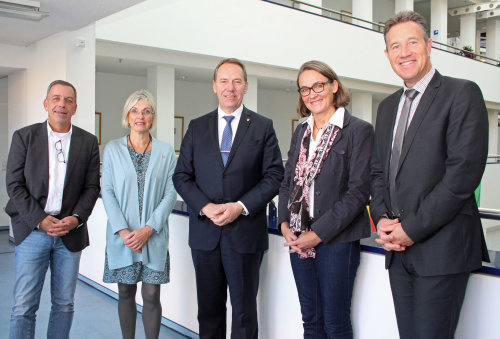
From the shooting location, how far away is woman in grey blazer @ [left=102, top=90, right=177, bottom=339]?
2.68m

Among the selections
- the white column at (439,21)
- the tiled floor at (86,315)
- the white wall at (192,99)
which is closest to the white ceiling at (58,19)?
the tiled floor at (86,315)

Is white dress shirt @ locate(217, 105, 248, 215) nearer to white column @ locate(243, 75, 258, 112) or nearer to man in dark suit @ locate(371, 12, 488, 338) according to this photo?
man in dark suit @ locate(371, 12, 488, 338)

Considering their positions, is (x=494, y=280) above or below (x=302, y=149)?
below

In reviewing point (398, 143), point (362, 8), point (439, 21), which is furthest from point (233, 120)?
point (439, 21)

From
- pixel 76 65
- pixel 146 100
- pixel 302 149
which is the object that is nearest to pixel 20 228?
pixel 146 100

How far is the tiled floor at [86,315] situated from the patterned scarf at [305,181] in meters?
1.72

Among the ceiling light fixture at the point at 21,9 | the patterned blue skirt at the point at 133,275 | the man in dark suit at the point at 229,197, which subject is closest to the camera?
the man in dark suit at the point at 229,197

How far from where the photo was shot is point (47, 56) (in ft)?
19.8

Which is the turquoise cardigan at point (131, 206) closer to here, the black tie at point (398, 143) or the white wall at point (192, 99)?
the black tie at point (398, 143)

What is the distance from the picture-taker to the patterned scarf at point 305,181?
2.12m

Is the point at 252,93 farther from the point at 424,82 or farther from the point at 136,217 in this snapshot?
the point at 424,82

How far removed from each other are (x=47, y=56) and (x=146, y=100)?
4009mm

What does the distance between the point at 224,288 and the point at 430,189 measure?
4.33ft

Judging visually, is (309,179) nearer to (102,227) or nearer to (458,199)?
(458,199)
